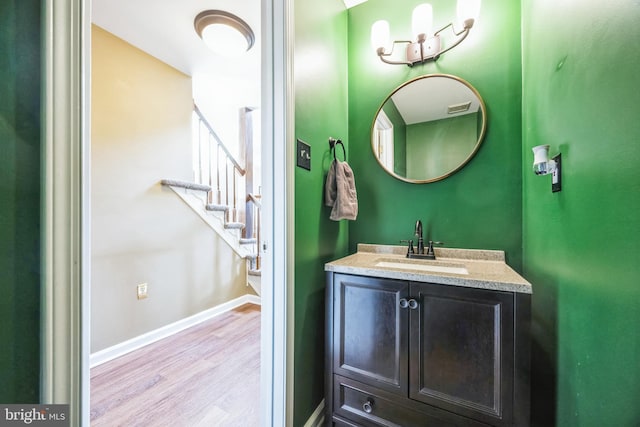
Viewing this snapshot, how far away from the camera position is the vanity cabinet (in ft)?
2.98

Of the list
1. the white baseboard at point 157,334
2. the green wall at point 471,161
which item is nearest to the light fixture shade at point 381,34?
the green wall at point 471,161

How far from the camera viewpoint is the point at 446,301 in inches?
39.4

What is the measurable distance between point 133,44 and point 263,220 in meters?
2.17

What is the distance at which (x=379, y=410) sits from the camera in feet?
3.66

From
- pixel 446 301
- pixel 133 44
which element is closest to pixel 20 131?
pixel 446 301

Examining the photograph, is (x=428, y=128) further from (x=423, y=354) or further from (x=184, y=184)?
(x=184, y=184)

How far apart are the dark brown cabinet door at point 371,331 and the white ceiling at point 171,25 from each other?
1.98 meters

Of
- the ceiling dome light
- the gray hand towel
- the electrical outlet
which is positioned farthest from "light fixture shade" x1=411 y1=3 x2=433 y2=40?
the electrical outlet

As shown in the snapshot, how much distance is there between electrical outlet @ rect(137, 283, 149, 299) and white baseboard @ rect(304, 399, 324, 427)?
1.72 m

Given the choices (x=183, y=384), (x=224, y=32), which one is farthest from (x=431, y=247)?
(x=224, y=32)

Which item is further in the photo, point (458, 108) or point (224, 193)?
point (224, 193)

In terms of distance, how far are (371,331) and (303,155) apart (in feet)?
2.99

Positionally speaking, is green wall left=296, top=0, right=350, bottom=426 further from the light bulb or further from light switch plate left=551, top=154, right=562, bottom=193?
light switch plate left=551, top=154, right=562, bottom=193

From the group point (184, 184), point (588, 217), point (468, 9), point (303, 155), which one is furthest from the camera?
point (184, 184)
